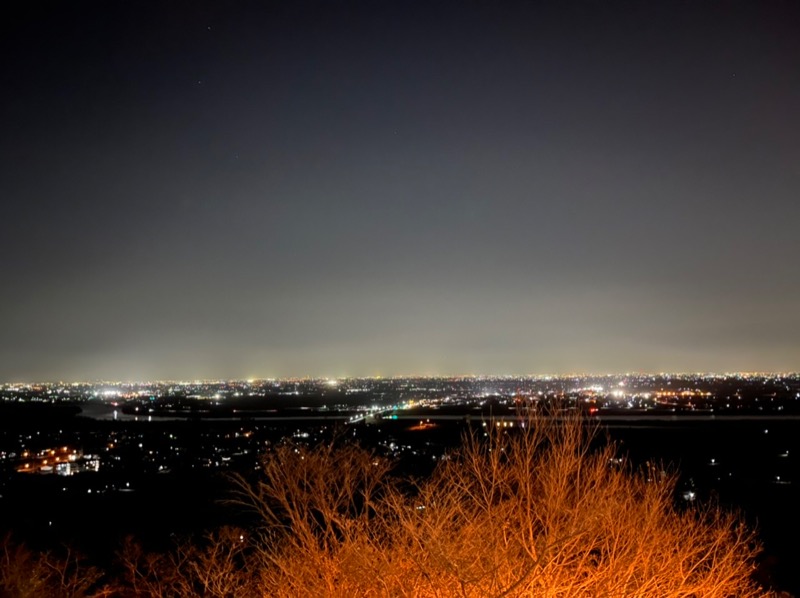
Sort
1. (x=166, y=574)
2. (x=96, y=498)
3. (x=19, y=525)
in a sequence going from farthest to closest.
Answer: (x=96, y=498) < (x=19, y=525) < (x=166, y=574)

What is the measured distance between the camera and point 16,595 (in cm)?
1327

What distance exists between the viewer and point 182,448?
186 ft

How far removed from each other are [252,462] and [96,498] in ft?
37.9

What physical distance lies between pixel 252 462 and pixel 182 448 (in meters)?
15.6

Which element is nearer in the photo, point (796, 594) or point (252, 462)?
point (796, 594)

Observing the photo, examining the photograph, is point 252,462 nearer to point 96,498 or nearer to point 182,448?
point 96,498

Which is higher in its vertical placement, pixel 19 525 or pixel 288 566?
pixel 288 566

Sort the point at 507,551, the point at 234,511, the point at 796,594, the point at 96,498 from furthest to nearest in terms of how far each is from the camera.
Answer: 1. the point at 96,498
2. the point at 234,511
3. the point at 796,594
4. the point at 507,551

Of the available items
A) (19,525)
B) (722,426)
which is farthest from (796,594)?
(722,426)

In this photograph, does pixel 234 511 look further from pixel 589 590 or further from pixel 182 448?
pixel 182 448

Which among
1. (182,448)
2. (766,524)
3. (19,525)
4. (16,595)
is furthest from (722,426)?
(16,595)

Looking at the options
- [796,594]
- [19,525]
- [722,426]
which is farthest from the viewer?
[722,426]

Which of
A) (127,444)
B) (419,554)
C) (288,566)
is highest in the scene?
(419,554)

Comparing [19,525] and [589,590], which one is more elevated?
[589,590]
